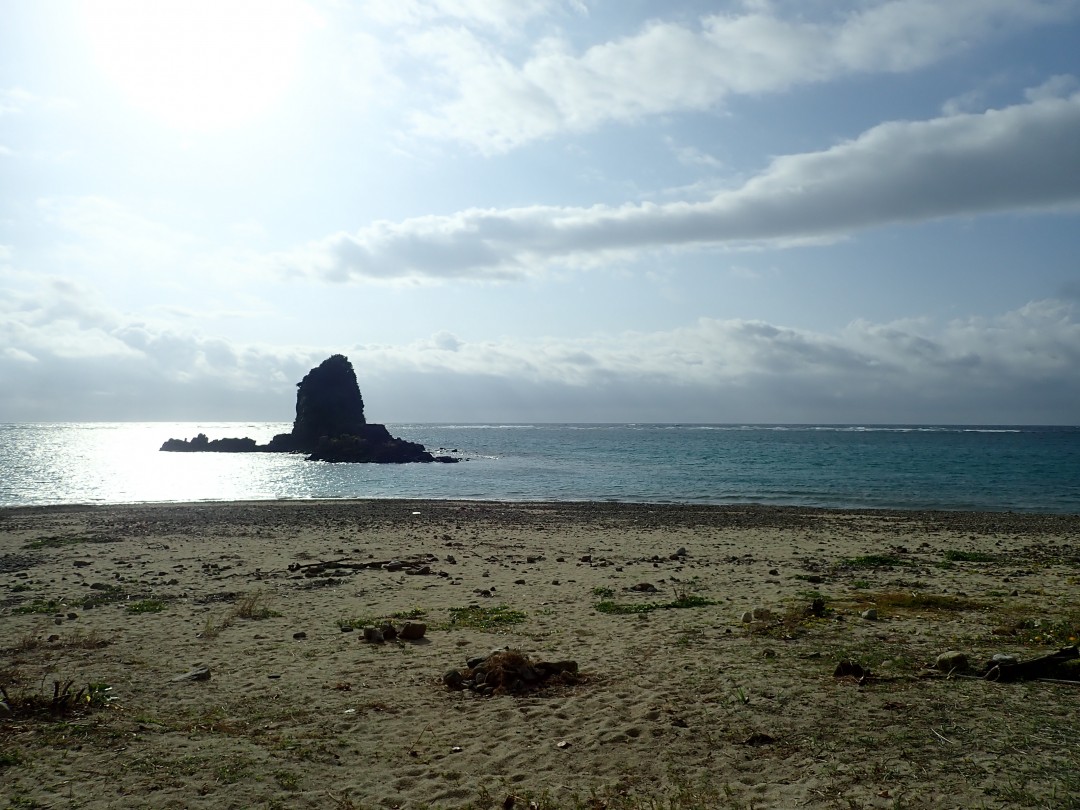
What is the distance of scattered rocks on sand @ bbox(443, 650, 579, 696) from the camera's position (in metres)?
9.58

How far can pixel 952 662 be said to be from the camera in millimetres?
9609

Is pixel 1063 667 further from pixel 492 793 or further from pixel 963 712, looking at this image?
pixel 492 793

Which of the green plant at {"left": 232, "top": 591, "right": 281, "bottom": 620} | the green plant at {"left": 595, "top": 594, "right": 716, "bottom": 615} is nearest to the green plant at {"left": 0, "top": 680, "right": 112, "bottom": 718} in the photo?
the green plant at {"left": 232, "top": 591, "right": 281, "bottom": 620}

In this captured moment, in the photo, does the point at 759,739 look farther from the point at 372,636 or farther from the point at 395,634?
the point at 372,636

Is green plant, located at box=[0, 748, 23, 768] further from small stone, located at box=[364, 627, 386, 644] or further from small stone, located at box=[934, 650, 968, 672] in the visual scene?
small stone, located at box=[934, 650, 968, 672]

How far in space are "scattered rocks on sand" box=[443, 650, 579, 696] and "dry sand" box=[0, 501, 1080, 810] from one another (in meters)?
0.39

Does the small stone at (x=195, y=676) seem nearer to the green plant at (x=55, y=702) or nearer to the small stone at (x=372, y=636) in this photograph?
the green plant at (x=55, y=702)

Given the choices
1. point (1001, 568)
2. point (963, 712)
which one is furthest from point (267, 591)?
point (1001, 568)

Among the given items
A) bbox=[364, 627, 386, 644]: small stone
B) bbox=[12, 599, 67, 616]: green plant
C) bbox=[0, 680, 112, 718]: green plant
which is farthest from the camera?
bbox=[12, 599, 67, 616]: green plant

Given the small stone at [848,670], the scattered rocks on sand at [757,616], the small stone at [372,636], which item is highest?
the small stone at [848,670]

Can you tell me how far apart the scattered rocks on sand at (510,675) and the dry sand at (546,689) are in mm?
393

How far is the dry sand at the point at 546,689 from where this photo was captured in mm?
6812

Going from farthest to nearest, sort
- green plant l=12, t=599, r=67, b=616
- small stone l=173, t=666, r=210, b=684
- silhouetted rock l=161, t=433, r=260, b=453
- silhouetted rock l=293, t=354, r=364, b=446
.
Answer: silhouetted rock l=161, t=433, r=260, b=453 → silhouetted rock l=293, t=354, r=364, b=446 → green plant l=12, t=599, r=67, b=616 → small stone l=173, t=666, r=210, b=684

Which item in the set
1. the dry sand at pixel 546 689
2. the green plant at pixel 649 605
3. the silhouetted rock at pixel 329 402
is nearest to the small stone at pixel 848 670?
the dry sand at pixel 546 689
